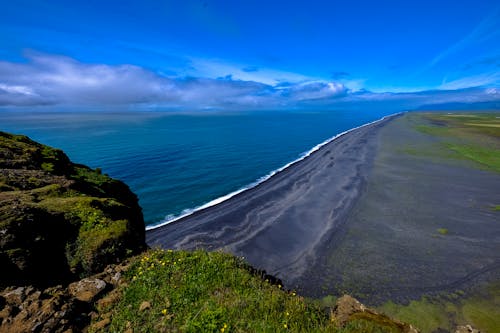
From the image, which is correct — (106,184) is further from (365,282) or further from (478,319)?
(478,319)

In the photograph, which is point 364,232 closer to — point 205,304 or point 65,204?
point 205,304

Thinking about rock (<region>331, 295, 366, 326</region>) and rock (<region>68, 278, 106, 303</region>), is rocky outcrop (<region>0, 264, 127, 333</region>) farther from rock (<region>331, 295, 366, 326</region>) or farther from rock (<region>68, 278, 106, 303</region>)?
rock (<region>331, 295, 366, 326</region>)

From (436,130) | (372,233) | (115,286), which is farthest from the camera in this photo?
(436,130)

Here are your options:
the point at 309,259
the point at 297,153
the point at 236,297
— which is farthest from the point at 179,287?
the point at 297,153

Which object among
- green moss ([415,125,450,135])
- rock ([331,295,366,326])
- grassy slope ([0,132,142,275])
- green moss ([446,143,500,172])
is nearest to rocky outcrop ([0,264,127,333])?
grassy slope ([0,132,142,275])

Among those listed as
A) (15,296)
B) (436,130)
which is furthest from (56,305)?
(436,130)

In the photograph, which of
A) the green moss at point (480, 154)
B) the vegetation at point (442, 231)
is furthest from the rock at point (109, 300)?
the green moss at point (480, 154)
